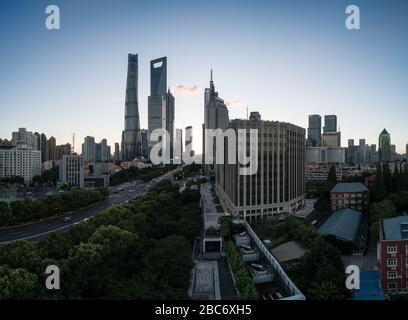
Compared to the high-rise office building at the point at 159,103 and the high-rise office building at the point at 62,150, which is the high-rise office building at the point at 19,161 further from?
the high-rise office building at the point at 159,103

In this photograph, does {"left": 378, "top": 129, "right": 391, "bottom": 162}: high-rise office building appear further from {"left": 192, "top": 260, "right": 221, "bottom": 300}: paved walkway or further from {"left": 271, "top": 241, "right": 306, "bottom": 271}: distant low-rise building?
{"left": 192, "top": 260, "right": 221, "bottom": 300}: paved walkway

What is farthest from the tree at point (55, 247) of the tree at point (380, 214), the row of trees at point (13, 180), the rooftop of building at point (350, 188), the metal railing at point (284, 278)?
the row of trees at point (13, 180)

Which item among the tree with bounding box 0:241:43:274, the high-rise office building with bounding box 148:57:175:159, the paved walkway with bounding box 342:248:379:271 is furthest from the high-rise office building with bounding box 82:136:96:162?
the paved walkway with bounding box 342:248:379:271

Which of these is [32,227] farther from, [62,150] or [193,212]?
[62,150]

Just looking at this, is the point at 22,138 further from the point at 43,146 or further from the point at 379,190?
the point at 379,190

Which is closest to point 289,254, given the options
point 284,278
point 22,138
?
point 284,278

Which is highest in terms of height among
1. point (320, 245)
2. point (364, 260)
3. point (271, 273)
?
point (320, 245)
